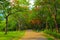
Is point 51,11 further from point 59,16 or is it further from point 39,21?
point 39,21

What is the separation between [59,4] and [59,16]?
4630 mm

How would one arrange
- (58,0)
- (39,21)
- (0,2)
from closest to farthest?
(0,2)
(58,0)
(39,21)

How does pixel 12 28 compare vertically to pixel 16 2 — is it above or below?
below

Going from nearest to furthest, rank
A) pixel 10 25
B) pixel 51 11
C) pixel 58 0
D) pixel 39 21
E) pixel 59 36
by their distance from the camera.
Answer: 1. pixel 59 36
2. pixel 58 0
3. pixel 51 11
4. pixel 39 21
5. pixel 10 25

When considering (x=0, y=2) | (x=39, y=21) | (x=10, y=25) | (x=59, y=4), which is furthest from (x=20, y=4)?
(x=10, y=25)

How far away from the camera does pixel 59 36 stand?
3325 cm

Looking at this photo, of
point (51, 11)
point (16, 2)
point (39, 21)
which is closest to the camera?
point (51, 11)

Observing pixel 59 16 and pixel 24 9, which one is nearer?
pixel 59 16

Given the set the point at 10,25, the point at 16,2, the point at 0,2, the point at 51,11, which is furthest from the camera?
the point at 10,25

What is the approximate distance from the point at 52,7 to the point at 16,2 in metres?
10.2

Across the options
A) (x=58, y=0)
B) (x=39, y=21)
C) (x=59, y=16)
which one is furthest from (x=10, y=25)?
(x=58, y=0)

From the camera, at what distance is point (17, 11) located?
158 ft

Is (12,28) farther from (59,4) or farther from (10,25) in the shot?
(59,4)

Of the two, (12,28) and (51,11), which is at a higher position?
(51,11)
